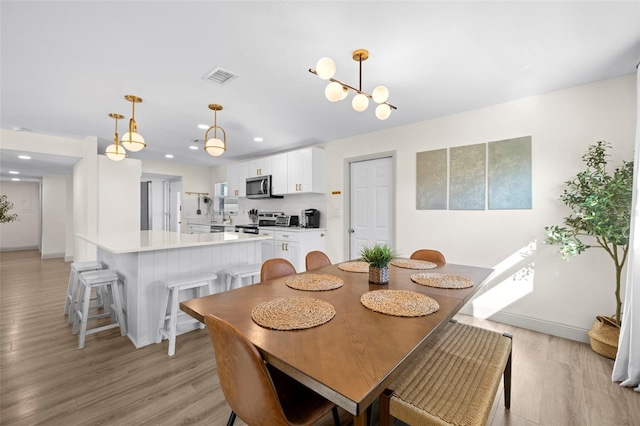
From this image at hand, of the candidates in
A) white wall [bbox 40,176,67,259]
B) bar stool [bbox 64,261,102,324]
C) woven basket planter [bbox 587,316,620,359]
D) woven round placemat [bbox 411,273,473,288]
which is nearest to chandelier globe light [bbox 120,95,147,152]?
bar stool [bbox 64,261,102,324]

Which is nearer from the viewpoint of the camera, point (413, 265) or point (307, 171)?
point (413, 265)

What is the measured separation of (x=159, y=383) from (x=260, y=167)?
13.5 feet

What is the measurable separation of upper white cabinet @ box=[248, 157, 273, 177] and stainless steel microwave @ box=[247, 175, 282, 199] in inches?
3.8

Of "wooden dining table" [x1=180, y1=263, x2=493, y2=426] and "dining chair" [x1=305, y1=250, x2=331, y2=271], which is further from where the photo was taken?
"dining chair" [x1=305, y1=250, x2=331, y2=271]

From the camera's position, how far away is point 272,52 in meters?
2.09

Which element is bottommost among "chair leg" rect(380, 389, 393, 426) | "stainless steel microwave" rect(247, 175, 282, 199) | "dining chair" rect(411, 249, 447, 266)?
"chair leg" rect(380, 389, 393, 426)

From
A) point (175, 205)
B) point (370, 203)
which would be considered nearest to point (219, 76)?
point (370, 203)

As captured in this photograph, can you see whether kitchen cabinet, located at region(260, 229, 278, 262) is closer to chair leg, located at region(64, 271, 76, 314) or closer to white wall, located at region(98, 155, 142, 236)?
white wall, located at region(98, 155, 142, 236)

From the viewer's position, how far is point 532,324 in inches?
111

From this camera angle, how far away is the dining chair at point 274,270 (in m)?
2.03

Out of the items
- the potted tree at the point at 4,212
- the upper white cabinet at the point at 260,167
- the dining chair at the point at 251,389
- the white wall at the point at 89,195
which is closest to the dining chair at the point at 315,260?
the dining chair at the point at 251,389

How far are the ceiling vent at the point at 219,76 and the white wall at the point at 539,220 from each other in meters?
2.41

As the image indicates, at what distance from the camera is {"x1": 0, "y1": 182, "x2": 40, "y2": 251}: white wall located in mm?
8008

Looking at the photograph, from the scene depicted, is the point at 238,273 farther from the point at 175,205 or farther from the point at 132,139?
the point at 175,205
